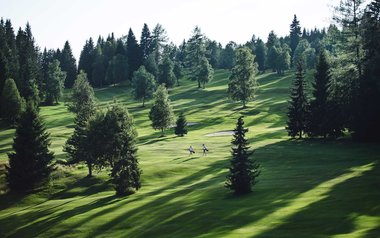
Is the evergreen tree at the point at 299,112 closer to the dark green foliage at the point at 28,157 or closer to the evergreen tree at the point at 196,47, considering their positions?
the dark green foliage at the point at 28,157

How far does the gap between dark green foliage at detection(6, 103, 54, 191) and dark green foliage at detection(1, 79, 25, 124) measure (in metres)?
44.0

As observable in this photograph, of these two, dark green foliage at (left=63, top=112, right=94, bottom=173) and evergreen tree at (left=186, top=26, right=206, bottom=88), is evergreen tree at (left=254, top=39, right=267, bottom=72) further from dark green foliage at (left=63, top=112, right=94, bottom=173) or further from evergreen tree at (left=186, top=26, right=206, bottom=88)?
dark green foliage at (left=63, top=112, right=94, bottom=173)

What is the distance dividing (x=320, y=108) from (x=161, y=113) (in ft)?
104

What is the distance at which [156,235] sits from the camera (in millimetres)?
28812

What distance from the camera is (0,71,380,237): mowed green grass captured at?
2655 centimetres

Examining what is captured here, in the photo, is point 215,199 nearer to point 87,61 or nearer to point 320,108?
point 320,108

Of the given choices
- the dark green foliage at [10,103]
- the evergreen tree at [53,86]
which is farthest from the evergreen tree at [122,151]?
the evergreen tree at [53,86]

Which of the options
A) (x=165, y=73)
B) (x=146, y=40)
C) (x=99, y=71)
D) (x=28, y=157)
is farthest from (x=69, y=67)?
(x=28, y=157)

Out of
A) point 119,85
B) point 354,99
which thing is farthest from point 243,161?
point 119,85

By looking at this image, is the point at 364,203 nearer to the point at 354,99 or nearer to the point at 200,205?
the point at 200,205

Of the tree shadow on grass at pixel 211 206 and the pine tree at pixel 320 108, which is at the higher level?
the pine tree at pixel 320 108

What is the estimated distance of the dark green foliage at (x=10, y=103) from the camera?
94500mm

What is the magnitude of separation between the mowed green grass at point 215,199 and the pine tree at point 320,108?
248 centimetres

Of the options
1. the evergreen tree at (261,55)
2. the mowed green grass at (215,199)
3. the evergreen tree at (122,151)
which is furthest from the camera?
the evergreen tree at (261,55)
